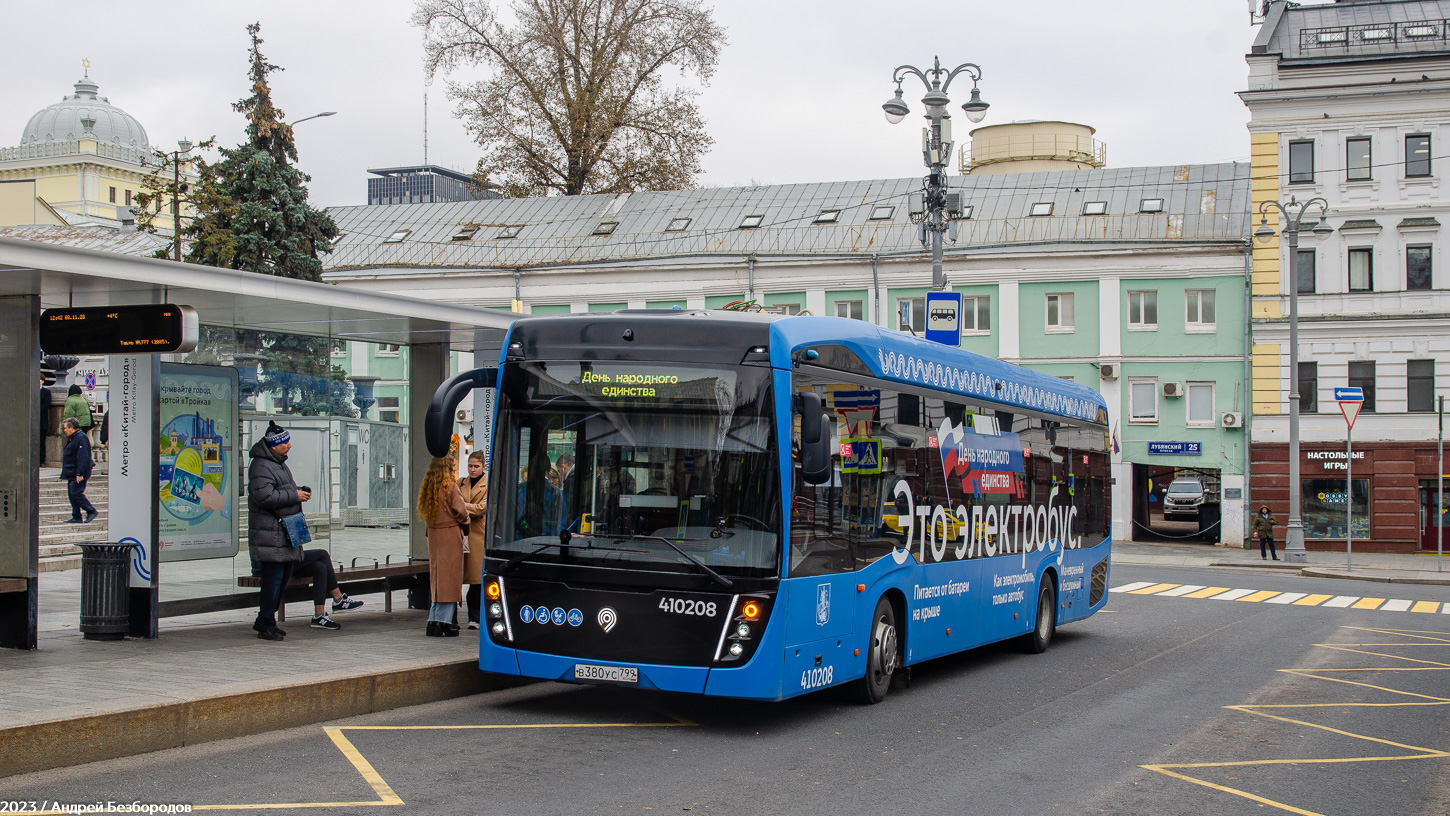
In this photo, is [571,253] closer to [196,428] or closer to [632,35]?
[632,35]

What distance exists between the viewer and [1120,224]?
43781 mm

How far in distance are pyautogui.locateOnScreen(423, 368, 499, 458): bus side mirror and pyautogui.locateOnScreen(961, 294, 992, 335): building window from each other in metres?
35.3

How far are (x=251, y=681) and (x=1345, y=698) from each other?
889 centimetres

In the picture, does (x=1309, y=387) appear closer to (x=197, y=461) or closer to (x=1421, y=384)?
(x=1421, y=384)

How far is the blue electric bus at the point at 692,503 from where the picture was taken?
9.09m

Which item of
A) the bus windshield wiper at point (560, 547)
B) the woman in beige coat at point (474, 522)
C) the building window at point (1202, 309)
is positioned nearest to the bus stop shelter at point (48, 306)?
the woman in beige coat at point (474, 522)

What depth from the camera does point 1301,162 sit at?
1644 inches

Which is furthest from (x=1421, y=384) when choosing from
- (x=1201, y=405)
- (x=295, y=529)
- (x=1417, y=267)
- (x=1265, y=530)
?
(x=295, y=529)

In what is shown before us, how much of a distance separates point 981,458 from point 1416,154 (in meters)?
33.9

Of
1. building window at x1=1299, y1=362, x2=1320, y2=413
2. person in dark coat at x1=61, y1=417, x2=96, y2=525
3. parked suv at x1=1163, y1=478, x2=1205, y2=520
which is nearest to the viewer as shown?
person in dark coat at x1=61, y1=417, x2=96, y2=525

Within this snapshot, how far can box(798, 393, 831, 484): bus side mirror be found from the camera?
29.3 ft

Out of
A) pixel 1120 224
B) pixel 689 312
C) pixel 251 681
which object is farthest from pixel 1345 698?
pixel 1120 224

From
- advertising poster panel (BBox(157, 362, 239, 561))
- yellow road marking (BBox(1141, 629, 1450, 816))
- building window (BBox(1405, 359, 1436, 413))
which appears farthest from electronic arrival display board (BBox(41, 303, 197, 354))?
building window (BBox(1405, 359, 1436, 413))

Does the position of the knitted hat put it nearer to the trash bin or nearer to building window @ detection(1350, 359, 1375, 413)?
the trash bin
